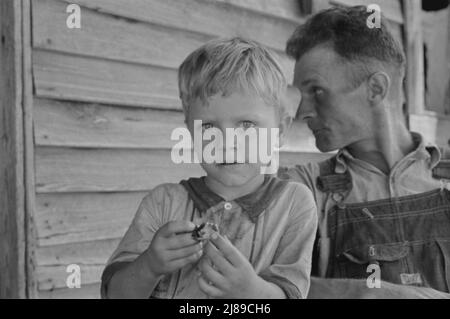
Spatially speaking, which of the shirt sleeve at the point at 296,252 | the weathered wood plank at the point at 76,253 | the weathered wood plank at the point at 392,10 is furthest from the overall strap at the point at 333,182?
the weathered wood plank at the point at 392,10

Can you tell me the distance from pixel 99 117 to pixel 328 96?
43 centimetres

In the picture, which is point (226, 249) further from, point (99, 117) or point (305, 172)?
point (99, 117)

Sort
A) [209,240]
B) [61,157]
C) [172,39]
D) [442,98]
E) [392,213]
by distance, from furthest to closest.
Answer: [442,98] < [172,39] < [61,157] < [392,213] < [209,240]

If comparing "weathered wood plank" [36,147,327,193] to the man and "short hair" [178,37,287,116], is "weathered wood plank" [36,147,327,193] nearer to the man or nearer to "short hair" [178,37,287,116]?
the man

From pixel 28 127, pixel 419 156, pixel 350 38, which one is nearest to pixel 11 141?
pixel 28 127

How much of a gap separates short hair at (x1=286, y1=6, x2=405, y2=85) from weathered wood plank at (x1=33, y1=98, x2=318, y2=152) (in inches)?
13.3

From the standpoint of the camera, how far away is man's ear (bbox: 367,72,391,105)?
3.11ft

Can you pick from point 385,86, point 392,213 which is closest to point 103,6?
point 385,86

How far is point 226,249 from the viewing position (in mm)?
587

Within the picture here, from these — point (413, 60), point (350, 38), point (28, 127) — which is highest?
point (413, 60)

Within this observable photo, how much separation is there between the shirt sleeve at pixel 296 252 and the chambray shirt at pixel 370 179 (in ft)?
0.70
